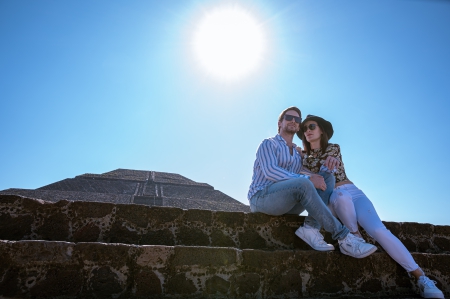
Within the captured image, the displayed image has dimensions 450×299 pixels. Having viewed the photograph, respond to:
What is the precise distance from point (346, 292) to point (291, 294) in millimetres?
489

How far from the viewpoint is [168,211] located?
280 cm

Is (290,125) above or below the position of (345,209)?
above

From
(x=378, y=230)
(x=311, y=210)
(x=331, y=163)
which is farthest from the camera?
(x=331, y=163)

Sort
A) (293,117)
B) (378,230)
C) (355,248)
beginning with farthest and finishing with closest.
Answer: (293,117), (378,230), (355,248)

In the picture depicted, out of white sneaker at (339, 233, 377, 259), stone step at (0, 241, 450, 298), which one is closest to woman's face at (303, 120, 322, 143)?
white sneaker at (339, 233, 377, 259)

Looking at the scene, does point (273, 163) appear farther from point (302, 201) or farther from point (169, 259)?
point (169, 259)

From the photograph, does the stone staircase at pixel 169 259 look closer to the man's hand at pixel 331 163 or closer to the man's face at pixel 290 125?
the man's hand at pixel 331 163

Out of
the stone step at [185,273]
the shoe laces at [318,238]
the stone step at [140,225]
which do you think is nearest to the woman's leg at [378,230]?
the stone step at [185,273]

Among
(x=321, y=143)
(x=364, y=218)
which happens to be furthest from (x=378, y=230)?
(x=321, y=143)

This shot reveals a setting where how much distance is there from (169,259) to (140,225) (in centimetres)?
55

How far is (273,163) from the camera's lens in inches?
119

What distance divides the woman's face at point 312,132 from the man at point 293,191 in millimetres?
117

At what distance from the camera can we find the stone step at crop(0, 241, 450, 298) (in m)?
2.05

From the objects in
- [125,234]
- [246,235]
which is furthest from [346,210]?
[125,234]
